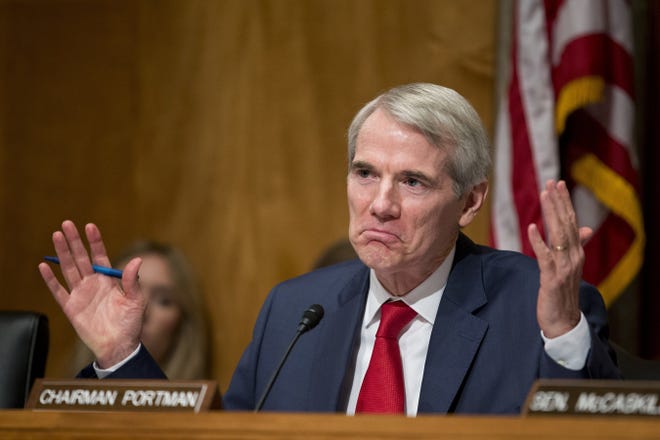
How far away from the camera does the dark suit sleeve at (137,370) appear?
250cm

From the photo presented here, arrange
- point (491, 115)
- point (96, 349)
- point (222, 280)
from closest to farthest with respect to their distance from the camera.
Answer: point (96, 349) < point (491, 115) < point (222, 280)

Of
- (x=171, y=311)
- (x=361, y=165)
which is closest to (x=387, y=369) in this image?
(x=361, y=165)

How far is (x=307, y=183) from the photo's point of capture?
4797 mm

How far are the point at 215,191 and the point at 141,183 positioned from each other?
1.29 feet

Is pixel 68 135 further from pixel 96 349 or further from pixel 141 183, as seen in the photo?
pixel 96 349

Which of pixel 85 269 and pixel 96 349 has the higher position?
pixel 85 269

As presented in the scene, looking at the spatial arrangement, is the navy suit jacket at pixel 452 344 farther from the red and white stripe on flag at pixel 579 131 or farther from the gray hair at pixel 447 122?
the red and white stripe on flag at pixel 579 131

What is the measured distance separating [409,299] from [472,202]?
13.8 inches

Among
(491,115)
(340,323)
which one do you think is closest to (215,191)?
(491,115)

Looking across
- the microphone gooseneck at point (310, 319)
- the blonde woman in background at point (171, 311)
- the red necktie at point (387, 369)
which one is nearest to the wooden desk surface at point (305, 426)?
the microphone gooseneck at point (310, 319)

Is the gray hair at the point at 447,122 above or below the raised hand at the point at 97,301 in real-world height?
above

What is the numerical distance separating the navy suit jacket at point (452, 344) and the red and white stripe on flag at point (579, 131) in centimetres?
122

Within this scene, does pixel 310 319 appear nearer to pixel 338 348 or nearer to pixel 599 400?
pixel 338 348

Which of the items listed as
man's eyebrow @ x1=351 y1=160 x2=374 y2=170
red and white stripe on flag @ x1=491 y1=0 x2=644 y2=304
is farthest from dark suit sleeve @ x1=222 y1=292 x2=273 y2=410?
red and white stripe on flag @ x1=491 y1=0 x2=644 y2=304
